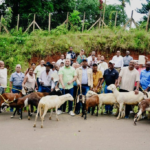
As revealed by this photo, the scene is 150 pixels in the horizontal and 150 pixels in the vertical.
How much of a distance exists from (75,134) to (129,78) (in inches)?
129

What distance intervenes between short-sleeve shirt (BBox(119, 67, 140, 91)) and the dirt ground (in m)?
1.32

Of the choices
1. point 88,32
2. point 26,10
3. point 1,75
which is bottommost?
point 1,75

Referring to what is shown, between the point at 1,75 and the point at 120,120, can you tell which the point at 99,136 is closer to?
the point at 120,120

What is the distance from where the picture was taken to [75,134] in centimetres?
631

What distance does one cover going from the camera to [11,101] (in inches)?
313

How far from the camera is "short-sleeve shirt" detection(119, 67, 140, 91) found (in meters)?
8.17

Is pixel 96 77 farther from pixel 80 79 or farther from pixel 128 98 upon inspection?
pixel 128 98

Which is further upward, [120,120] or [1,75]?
[1,75]

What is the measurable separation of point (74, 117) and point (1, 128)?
2779mm

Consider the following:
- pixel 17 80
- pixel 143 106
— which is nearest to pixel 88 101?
pixel 143 106

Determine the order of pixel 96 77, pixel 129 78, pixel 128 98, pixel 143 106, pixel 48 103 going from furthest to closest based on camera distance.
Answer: pixel 96 77, pixel 129 78, pixel 128 98, pixel 143 106, pixel 48 103

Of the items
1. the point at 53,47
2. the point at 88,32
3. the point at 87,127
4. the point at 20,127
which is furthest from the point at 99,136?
the point at 88,32

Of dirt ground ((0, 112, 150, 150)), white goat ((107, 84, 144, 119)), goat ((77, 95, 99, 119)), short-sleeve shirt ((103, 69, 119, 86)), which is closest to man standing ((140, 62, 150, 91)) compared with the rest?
white goat ((107, 84, 144, 119))

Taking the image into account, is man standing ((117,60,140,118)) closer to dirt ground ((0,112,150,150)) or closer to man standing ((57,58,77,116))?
dirt ground ((0,112,150,150))
